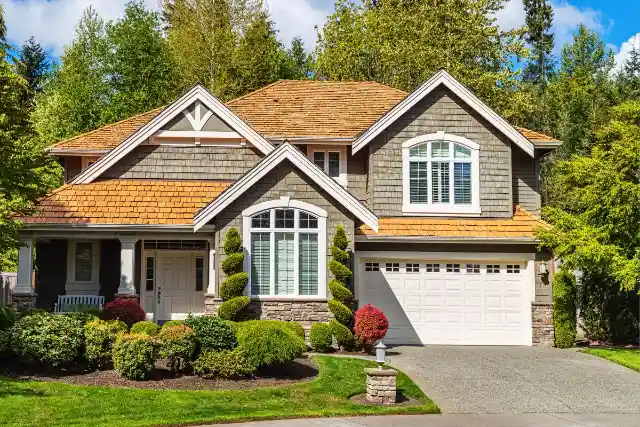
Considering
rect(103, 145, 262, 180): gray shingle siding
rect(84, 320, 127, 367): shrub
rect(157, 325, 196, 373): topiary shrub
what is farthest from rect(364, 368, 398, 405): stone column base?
rect(103, 145, 262, 180): gray shingle siding

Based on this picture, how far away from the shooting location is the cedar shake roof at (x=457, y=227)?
1919 centimetres

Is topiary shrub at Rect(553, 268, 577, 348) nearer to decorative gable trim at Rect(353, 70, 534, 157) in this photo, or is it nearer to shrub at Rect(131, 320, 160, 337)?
decorative gable trim at Rect(353, 70, 534, 157)

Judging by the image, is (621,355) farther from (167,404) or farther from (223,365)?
(167,404)

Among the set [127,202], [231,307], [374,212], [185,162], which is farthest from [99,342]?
[374,212]

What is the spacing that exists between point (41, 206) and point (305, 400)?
10138 millimetres

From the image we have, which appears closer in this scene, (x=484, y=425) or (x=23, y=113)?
(x=484, y=425)

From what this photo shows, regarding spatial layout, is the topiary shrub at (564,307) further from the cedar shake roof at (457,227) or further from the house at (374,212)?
the cedar shake roof at (457,227)

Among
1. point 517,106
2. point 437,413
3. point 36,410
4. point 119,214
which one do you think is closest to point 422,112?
point 119,214

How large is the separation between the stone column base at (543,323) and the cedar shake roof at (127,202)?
365 inches

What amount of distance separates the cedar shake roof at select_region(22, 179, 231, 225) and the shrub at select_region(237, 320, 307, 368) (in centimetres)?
525

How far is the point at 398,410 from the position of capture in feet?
38.9

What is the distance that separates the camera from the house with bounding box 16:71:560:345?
62.3ft

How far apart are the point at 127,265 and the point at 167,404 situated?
7.48 meters

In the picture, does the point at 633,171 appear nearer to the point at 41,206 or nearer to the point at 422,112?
the point at 422,112
